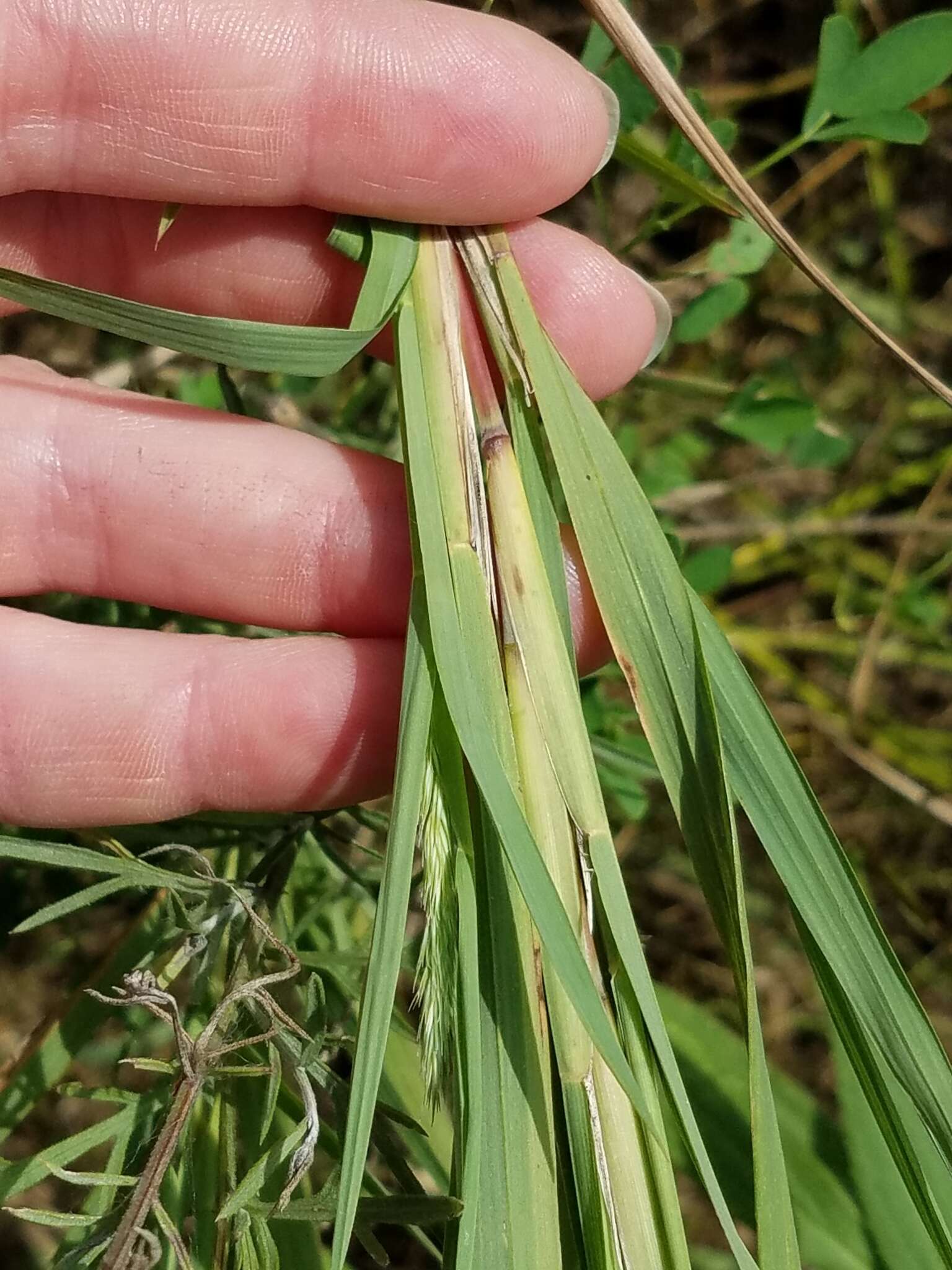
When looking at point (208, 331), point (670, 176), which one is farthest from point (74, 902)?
point (670, 176)

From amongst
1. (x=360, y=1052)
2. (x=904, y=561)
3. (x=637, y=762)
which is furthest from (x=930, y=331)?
(x=360, y=1052)

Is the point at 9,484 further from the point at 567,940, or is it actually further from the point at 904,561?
the point at 904,561

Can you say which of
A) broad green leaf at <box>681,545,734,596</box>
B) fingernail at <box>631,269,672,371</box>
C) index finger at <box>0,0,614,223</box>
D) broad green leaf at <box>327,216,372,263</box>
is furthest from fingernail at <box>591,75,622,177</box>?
broad green leaf at <box>681,545,734,596</box>

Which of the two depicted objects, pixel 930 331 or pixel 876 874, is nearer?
pixel 876 874

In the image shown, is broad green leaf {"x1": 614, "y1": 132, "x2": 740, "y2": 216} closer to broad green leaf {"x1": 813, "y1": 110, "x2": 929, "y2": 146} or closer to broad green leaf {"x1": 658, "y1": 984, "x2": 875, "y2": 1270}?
broad green leaf {"x1": 813, "y1": 110, "x2": 929, "y2": 146}

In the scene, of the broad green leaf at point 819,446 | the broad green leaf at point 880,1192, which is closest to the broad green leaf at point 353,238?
the broad green leaf at point 819,446

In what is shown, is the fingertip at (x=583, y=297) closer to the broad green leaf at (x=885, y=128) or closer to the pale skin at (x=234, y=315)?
the pale skin at (x=234, y=315)
